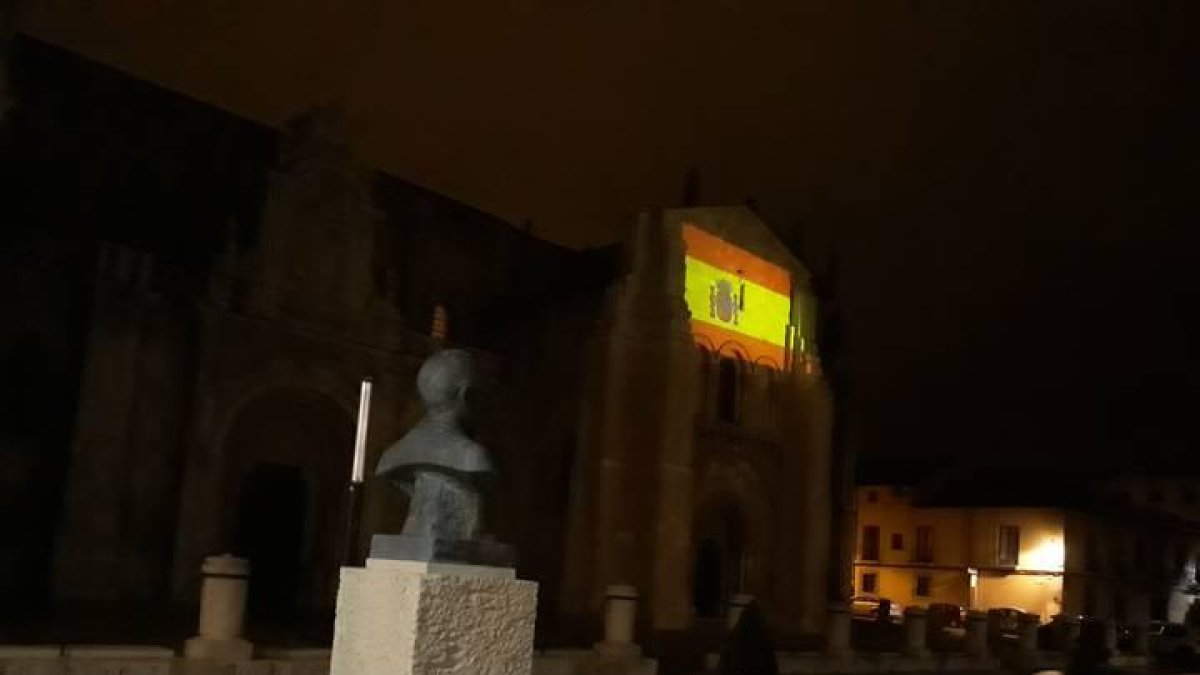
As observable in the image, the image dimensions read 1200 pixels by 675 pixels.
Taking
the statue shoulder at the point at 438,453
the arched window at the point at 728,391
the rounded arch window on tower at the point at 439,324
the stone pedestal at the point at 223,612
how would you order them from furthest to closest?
the arched window at the point at 728,391 < the rounded arch window on tower at the point at 439,324 < the stone pedestal at the point at 223,612 < the statue shoulder at the point at 438,453

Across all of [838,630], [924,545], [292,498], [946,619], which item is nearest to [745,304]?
[838,630]

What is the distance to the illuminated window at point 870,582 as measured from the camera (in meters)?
57.6

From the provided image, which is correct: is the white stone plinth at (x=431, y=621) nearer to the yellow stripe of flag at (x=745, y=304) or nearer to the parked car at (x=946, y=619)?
the yellow stripe of flag at (x=745, y=304)

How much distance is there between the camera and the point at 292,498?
77.6 feet

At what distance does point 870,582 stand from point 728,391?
97.1 ft

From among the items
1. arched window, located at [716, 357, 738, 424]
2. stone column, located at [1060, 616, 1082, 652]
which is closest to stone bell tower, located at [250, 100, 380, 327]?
arched window, located at [716, 357, 738, 424]

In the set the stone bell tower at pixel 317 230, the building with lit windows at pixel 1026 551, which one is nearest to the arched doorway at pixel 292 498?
the stone bell tower at pixel 317 230

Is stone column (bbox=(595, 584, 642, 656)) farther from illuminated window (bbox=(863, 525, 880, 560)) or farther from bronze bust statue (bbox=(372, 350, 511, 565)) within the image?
illuminated window (bbox=(863, 525, 880, 560))

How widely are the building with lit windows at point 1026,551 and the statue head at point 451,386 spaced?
160ft

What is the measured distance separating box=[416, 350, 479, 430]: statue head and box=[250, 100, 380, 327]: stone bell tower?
17.4m

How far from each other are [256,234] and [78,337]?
3.75 metres

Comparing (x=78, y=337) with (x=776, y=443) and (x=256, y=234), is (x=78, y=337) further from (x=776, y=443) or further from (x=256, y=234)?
(x=776, y=443)

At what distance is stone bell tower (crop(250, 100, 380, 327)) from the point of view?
22.8 meters

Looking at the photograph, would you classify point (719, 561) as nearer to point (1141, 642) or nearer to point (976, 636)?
point (976, 636)
